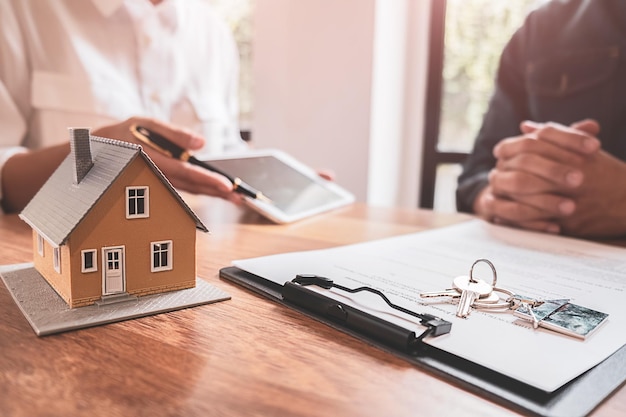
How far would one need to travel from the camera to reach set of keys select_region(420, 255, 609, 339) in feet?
1.29

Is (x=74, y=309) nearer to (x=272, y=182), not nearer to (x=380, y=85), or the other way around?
(x=272, y=182)

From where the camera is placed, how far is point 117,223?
0.42m

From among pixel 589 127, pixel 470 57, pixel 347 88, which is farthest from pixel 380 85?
pixel 589 127

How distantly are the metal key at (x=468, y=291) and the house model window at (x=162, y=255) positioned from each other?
0.78 ft

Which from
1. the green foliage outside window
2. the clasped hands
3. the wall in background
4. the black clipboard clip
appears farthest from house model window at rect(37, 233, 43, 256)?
the green foliage outside window

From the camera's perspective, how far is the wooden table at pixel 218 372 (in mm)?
292

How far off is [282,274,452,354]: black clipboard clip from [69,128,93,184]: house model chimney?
0.19 m

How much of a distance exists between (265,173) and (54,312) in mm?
561

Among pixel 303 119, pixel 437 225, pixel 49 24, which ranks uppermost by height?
pixel 49 24

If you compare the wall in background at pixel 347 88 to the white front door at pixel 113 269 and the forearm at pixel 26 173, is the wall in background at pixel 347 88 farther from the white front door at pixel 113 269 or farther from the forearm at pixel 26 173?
the white front door at pixel 113 269

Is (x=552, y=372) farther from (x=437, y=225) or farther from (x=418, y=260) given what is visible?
(x=437, y=225)

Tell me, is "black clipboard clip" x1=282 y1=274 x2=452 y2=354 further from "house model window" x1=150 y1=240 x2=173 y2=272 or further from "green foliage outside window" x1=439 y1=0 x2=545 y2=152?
"green foliage outside window" x1=439 y1=0 x2=545 y2=152

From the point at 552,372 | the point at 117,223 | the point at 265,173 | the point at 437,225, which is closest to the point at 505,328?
the point at 552,372

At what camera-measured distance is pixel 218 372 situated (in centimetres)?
33
